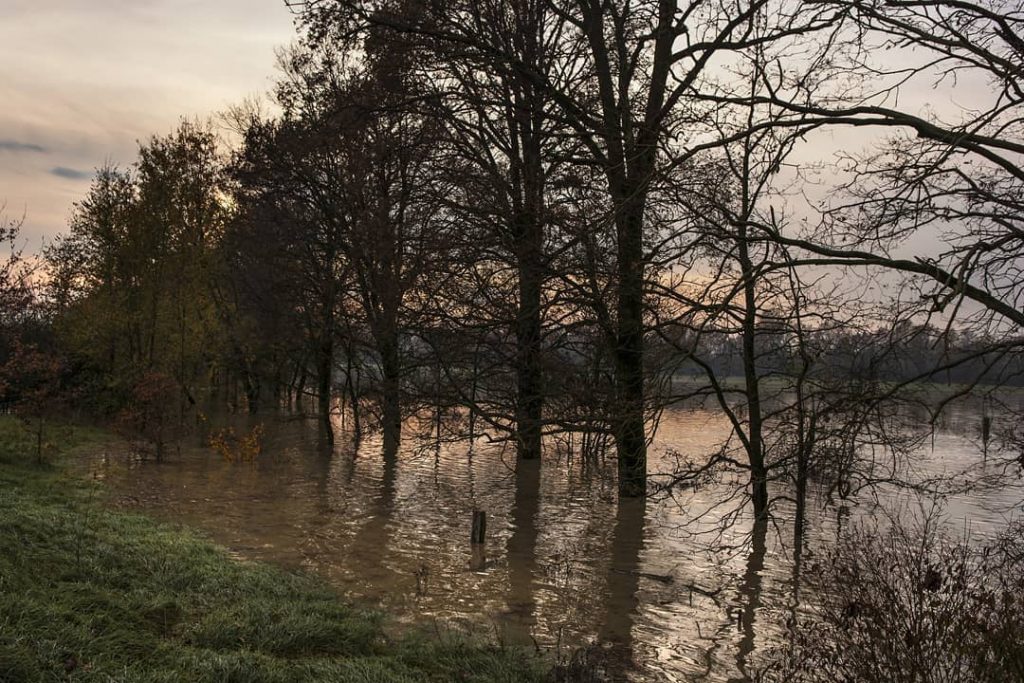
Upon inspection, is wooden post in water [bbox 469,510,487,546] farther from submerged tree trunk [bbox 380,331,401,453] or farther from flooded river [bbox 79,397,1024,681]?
submerged tree trunk [bbox 380,331,401,453]

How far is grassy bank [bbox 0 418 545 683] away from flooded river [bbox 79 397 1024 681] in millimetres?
1087

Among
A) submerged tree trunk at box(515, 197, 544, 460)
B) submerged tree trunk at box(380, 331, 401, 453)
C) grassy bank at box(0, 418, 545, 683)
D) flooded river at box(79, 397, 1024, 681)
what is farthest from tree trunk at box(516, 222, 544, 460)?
grassy bank at box(0, 418, 545, 683)

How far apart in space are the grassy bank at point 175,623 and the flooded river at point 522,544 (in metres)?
1.09

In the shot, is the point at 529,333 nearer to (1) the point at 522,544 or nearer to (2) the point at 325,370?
(1) the point at 522,544

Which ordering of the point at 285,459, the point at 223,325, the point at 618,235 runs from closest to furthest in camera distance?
Result: the point at 618,235 → the point at 285,459 → the point at 223,325

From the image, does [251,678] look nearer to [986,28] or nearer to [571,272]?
[571,272]

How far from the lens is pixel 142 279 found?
29.6 meters

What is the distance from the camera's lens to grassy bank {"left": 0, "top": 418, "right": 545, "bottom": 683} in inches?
235

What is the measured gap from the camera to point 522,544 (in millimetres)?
14008

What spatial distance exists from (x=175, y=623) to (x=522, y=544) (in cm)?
742

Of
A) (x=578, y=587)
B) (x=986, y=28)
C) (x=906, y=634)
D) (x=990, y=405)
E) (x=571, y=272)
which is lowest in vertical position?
(x=578, y=587)

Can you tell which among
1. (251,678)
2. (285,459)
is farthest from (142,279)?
(251,678)

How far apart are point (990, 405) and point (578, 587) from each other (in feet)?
19.5

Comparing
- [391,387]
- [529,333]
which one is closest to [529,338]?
[529,333]
